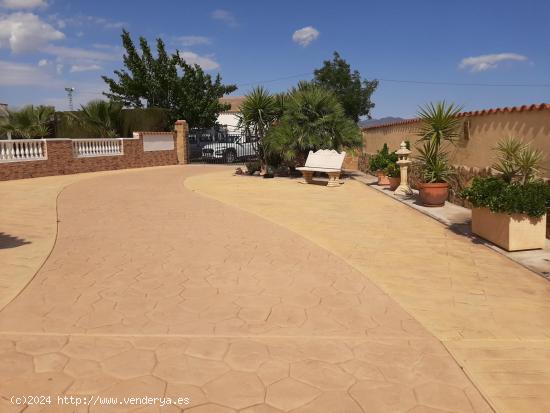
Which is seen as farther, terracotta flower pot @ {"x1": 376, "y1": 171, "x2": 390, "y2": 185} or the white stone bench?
the white stone bench

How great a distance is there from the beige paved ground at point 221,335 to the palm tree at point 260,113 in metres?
12.1

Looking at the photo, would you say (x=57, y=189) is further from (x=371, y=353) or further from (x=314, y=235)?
(x=371, y=353)

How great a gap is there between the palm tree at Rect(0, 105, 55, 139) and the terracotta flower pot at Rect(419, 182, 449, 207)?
21.3m

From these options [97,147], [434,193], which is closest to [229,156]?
[97,147]

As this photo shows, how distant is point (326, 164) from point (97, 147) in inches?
447

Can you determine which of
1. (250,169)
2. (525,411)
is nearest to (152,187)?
(250,169)

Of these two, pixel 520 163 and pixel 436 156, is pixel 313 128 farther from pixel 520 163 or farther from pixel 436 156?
pixel 520 163

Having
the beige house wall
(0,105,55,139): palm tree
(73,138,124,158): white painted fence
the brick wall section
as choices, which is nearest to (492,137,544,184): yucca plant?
the beige house wall

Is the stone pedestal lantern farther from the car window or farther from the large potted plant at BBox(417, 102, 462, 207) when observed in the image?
the car window

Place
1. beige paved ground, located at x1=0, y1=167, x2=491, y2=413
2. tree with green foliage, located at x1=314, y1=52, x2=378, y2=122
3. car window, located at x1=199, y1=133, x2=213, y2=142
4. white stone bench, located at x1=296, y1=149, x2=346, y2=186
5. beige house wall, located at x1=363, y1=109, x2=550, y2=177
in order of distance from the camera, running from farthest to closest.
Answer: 1. tree with green foliage, located at x1=314, y1=52, x2=378, y2=122
2. car window, located at x1=199, y1=133, x2=213, y2=142
3. white stone bench, located at x1=296, y1=149, x2=346, y2=186
4. beige house wall, located at x1=363, y1=109, x2=550, y2=177
5. beige paved ground, located at x1=0, y1=167, x2=491, y2=413

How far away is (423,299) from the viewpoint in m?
4.77

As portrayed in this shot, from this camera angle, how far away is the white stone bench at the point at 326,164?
1464 centimetres

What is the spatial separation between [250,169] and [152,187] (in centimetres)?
551

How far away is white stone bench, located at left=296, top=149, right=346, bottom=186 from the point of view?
48.0 ft
